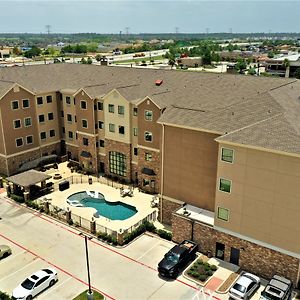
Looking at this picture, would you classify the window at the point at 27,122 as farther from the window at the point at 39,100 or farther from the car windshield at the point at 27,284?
the car windshield at the point at 27,284

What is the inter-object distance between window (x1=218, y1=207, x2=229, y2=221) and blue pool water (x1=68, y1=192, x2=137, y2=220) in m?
13.8

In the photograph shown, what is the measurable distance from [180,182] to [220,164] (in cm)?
739

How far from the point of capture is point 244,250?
34562mm

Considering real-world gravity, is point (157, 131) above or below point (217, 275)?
above

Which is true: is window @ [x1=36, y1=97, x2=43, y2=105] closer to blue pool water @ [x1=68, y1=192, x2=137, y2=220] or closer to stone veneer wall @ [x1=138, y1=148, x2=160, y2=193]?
blue pool water @ [x1=68, y1=192, x2=137, y2=220]

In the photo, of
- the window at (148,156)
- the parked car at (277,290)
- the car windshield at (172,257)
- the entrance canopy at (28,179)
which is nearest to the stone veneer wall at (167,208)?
the car windshield at (172,257)

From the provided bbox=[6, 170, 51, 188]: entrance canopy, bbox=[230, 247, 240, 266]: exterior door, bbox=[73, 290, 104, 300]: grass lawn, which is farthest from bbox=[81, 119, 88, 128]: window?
bbox=[230, 247, 240, 266]: exterior door

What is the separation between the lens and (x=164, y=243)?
129 ft

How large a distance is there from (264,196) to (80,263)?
1881cm

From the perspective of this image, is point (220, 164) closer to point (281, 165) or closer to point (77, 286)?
point (281, 165)

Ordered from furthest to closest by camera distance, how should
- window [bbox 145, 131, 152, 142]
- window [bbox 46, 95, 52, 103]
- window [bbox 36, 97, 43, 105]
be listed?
1. window [bbox 46, 95, 52, 103]
2. window [bbox 36, 97, 43, 105]
3. window [bbox 145, 131, 152, 142]

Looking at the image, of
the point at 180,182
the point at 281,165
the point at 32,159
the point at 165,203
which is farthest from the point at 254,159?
the point at 32,159

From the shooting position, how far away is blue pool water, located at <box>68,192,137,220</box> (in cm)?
4625

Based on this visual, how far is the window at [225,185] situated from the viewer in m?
34.7
